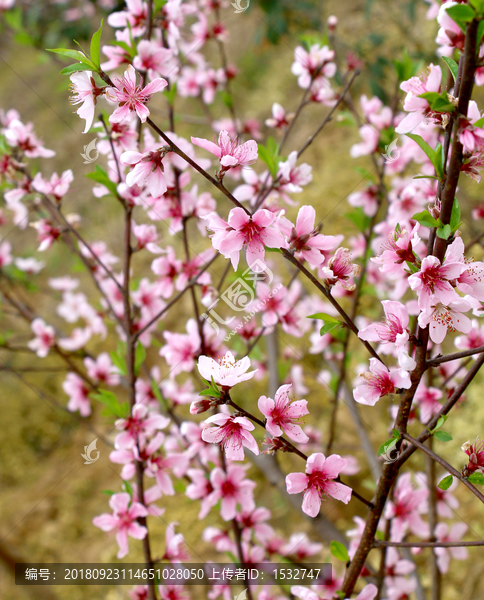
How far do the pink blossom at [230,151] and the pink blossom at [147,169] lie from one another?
0.08 meters

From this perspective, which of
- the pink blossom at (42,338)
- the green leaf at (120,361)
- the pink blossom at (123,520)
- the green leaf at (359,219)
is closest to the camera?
the pink blossom at (123,520)

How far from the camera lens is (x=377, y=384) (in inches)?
22.9

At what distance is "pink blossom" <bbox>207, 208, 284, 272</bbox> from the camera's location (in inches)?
20.7

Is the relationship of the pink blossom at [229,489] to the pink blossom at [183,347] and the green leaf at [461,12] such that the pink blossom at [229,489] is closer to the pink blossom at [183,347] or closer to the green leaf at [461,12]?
the pink blossom at [183,347]

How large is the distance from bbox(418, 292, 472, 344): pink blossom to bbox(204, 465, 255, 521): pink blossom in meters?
0.54

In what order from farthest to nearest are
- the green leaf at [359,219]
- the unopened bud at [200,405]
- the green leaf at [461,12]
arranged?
the green leaf at [359,219], the unopened bud at [200,405], the green leaf at [461,12]

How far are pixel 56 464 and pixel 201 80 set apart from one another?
196 cm

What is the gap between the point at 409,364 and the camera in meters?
0.53

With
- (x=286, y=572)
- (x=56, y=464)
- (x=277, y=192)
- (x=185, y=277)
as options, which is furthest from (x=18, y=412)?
(x=277, y=192)

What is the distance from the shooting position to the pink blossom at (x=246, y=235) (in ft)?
1.73

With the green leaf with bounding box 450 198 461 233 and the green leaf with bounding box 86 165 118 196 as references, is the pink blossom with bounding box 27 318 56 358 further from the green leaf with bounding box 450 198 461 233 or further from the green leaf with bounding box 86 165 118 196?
the green leaf with bounding box 450 198 461 233


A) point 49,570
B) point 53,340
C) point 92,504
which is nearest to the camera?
point 53,340

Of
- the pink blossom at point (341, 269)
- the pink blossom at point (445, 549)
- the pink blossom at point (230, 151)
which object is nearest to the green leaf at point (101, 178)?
the pink blossom at point (230, 151)

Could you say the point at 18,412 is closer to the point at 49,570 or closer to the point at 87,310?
the point at 49,570
